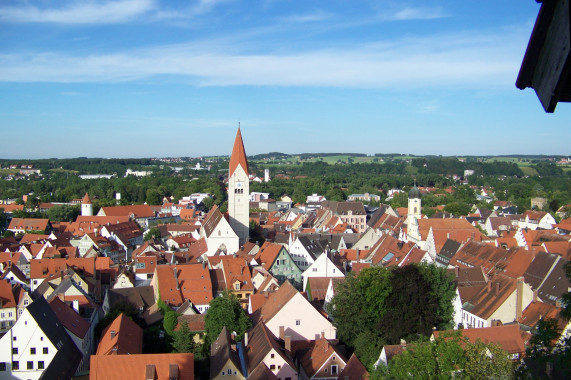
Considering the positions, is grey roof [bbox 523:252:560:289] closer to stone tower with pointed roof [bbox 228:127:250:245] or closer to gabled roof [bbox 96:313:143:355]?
gabled roof [bbox 96:313:143:355]

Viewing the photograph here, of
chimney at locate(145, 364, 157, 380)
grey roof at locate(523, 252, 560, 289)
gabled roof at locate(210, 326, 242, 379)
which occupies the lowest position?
gabled roof at locate(210, 326, 242, 379)

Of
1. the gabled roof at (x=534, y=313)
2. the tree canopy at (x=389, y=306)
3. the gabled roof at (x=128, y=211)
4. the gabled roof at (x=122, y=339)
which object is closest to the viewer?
the gabled roof at (x=122, y=339)

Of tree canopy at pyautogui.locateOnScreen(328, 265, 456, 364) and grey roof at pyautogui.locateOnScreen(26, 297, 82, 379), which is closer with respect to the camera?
grey roof at pyautogui.locateOnScreen(26, 297, 82, 379)

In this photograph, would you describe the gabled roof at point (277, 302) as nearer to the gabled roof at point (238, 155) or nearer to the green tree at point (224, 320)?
the green tree at point (224, 320)

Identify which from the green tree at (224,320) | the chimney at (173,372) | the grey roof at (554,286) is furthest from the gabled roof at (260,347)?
the grey roof at (554,286)

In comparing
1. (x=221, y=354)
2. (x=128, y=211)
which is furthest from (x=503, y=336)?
(x=128, y=211)

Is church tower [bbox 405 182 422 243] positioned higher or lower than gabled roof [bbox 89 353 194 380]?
higher

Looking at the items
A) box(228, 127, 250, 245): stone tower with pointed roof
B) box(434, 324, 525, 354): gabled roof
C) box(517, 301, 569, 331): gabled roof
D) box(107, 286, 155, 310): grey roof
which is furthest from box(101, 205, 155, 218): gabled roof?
box(434, 324, 525, 354): gabled roof
